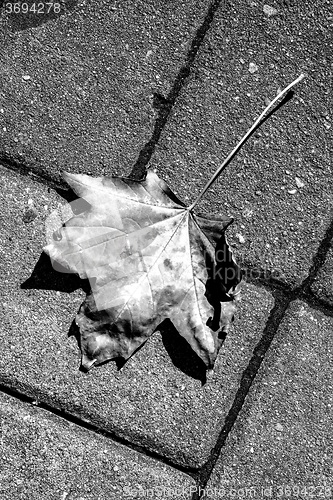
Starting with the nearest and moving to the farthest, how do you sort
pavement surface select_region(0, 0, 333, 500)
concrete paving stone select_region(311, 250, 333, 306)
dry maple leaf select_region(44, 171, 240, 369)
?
dry maple leaf select_region(44, 171, 240, 369) < pavement surface select_region(0, 0, 333, 500) < concrete paving stone select_region(311, 250, 333, 306)

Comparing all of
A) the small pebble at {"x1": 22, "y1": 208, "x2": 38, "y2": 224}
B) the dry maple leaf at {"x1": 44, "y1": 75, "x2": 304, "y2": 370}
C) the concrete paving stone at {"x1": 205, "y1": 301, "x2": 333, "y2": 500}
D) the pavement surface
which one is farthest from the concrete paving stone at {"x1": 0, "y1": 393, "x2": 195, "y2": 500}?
the small pebble at {"x1": 22, "y1": 208, "x2": 38, "y2": 224}

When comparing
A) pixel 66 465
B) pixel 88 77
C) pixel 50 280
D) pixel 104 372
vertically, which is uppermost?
pixel 88 77

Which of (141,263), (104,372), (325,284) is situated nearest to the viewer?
(141,263)

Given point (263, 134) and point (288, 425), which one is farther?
point (263, 134)

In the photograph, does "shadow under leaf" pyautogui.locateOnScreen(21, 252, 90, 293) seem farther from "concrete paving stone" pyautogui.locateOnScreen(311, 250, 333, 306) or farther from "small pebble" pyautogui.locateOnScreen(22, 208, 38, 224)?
"concrete paving stone" pyautogui.locateOnScreen(311, 250, 333, 306)

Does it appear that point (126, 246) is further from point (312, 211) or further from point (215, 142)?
point (312, 211)

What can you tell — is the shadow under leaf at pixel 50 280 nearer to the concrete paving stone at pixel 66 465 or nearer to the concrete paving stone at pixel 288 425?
the concrete paving stone at pixel 66 465

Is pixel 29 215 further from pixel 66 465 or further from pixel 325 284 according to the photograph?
pixel 325 284

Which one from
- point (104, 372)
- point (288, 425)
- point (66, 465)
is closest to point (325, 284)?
point (288, 425)
